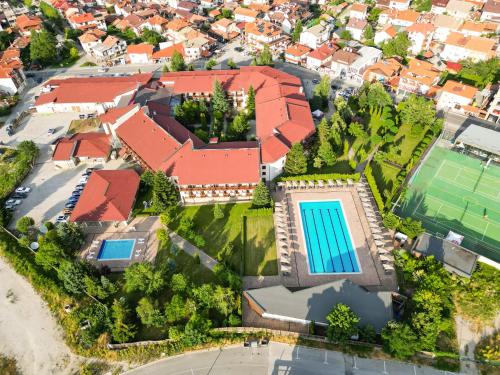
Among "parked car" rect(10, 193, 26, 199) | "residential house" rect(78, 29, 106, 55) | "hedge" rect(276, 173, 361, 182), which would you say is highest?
"residential house" rect(78, 29, 106, 55)

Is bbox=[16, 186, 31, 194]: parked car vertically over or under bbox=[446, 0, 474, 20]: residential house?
under

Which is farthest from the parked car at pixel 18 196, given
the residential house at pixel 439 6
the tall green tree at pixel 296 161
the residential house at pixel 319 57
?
the residential house at pixel 439 6

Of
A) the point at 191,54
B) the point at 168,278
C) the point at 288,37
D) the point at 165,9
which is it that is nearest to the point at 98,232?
the point at 168,278

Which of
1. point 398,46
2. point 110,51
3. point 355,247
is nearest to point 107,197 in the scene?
point 355,247

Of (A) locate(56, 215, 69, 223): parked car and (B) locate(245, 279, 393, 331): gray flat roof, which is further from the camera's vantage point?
(A) locate(56, 215, 69, 223): parked car

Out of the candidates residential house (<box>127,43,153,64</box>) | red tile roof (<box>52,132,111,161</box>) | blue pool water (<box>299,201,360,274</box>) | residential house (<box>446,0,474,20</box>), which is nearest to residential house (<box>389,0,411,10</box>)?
residential house (<box>446,0,474,20</box>)

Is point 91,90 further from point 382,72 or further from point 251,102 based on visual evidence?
point 382,72

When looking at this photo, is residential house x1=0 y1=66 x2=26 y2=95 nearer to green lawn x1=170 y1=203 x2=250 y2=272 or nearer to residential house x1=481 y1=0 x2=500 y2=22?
green lawn x1=170 y1=203 x2=250 y2=272

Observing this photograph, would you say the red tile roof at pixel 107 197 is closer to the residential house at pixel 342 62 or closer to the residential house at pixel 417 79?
the residential house at pixel 342 62
